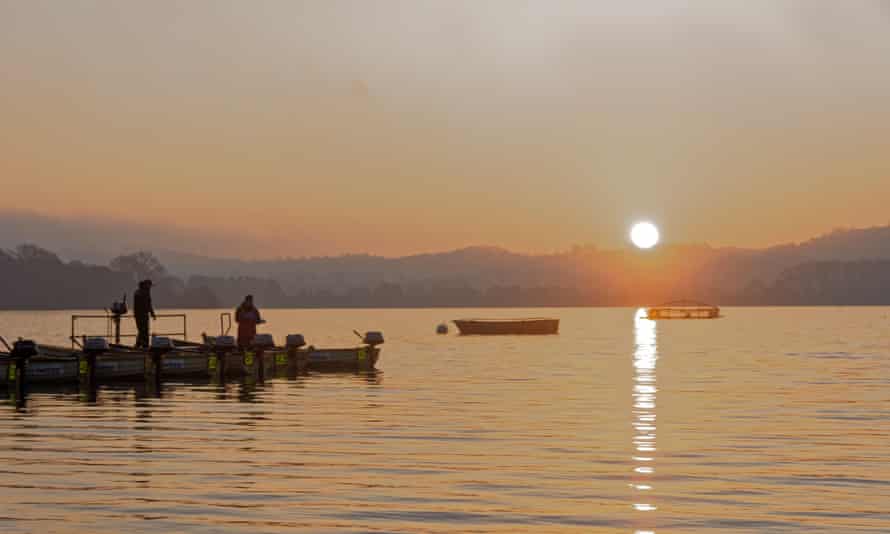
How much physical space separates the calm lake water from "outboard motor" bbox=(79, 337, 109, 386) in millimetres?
1141

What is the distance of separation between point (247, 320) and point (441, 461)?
92.8 feet

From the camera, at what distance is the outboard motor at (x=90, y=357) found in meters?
44.9

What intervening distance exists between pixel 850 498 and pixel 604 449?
742 centimetres

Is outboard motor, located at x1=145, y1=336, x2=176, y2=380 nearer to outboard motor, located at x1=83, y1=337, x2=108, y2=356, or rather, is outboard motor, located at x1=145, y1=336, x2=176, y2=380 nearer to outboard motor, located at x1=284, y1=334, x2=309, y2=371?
outboard motor, located at x1=83, y1=337, x2=108, y2=356

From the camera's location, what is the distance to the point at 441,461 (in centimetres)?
2412

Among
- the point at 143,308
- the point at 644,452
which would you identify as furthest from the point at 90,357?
the point at 644,452

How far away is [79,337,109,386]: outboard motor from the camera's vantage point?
44938mm

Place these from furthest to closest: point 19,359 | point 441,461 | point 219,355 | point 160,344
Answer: point 219,355
point 160,344
point 19,359
point 441,461

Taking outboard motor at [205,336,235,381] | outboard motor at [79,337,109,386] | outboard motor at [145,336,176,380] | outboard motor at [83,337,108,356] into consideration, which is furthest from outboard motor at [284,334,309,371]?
outboard motor at [79,337,109,386]

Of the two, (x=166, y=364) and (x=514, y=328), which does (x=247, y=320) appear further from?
(x=514, y=328)

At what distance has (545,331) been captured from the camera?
163 m

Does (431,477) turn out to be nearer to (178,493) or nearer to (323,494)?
(323,494)

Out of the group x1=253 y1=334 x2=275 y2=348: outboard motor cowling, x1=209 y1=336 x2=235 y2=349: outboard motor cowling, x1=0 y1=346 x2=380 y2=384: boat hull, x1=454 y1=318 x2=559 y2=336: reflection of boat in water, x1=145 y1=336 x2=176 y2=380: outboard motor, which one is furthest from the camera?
x1=454 y1=318 x2=559 y2=336: reflection of boat in water

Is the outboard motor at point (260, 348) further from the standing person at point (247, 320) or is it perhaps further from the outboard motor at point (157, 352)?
the outboard motor at point (157, 352)
